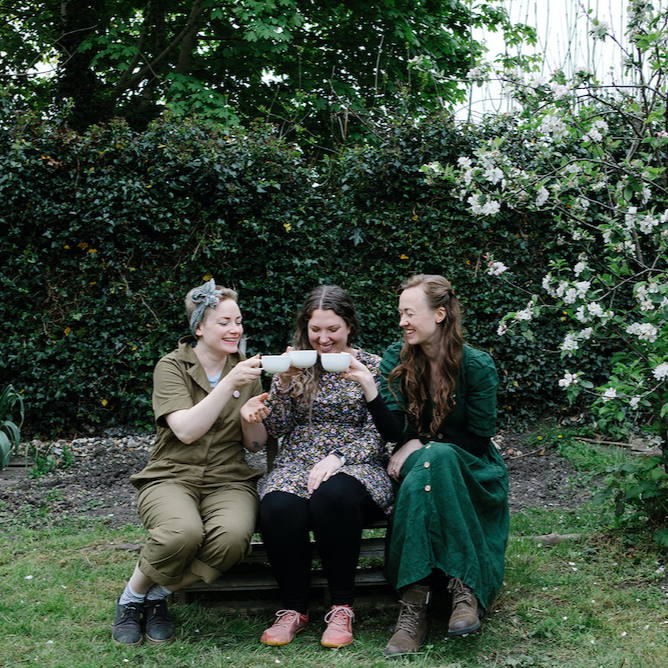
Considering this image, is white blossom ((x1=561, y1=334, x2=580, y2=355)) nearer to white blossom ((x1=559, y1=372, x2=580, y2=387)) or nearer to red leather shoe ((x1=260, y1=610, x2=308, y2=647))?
white blossom ((x1=559, y1=372, x2=580, y2=387))

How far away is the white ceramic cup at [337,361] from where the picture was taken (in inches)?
100

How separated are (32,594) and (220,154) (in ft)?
11.3

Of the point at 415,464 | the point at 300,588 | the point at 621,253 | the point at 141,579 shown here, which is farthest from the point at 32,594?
the point at 621,253

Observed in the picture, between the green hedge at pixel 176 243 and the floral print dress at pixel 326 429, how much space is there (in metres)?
2.42

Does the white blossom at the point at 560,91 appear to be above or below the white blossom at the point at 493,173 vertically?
above

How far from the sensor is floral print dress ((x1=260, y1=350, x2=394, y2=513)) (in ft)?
9.31

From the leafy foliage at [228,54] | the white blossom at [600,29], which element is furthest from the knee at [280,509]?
the leafy foliage at [228,54]

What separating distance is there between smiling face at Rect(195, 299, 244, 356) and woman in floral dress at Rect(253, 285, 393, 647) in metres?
0.28

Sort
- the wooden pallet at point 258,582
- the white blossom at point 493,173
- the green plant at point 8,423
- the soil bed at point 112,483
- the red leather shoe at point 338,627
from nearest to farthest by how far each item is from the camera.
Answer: the red leather shoe at point 338,627, the wooden pallet at point 258,582, the white blossom at point 493,173, the soil bed at point 112,483, the green plant at point 8,423

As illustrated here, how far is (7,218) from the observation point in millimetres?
5137

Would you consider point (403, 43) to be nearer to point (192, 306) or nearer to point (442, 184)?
point (442, 184)

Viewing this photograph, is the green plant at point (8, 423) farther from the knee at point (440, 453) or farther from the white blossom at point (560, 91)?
the white blossom at point (560, 91)

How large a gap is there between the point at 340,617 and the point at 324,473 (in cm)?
57

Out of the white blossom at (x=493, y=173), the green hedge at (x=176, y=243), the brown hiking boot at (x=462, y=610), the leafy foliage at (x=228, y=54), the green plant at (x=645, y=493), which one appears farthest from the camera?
the leafy foliage at (x=228, y=54)
